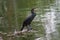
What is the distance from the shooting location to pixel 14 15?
12.9 meters

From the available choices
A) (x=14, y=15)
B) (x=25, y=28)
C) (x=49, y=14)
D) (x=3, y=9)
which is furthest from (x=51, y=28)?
(x=3, y=9)

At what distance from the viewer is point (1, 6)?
16547mm

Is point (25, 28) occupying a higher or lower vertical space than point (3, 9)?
Answer: higher

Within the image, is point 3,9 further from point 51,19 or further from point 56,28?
point 56,28

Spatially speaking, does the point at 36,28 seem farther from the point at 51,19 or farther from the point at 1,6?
the point at 1,6

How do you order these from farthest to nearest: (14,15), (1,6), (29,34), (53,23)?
(1,6), (14,15), (53,23), (29,34)

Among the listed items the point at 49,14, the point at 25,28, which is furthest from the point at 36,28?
the point at 49,14

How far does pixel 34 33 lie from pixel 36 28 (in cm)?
A: 57

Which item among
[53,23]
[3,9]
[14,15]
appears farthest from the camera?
[3,9]

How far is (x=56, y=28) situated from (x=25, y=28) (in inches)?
39.4

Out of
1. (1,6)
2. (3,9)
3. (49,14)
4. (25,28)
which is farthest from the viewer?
(1,6)

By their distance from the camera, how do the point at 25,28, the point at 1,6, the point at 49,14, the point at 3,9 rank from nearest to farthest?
the point at 25,28 → the point at 49,14 → the point at 3,9 → the point at 1,6

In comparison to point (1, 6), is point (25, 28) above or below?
above

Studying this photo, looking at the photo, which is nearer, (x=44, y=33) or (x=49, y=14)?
(x=44, y=33)
